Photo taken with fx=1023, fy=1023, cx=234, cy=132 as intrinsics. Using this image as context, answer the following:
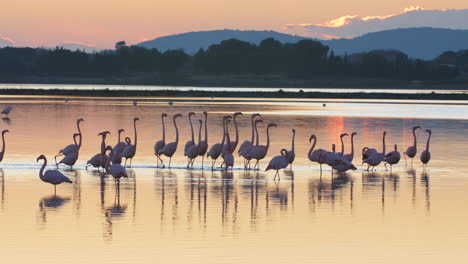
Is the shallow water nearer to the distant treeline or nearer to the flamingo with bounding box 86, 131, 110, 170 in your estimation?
the flamingo with bounding box 86, 131, 110, 170

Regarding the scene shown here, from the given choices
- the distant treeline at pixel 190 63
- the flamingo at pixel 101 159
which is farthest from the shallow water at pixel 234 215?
the distant treeline at pixel 190 63

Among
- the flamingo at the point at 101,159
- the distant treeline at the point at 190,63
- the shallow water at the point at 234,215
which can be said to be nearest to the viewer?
the shallow water at the point at 234,215

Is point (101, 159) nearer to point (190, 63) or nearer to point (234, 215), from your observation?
point (234, 215)

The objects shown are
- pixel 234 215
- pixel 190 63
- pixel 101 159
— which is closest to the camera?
pixel 234 215

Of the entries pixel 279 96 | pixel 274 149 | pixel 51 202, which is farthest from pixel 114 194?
pixel 279 96

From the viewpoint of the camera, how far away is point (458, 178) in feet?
67.4

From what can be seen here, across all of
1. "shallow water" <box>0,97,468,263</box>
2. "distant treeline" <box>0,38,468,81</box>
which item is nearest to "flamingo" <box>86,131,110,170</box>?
"shallow water" <box>0,97,468,263</box>

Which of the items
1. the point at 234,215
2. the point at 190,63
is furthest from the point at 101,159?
the point at 190,63

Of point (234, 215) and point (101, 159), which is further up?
A: point (101, 159)

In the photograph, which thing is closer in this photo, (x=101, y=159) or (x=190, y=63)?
(x=101, y=159)

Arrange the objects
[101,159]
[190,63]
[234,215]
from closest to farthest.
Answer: [234,215] → [101,159] → [190,63]

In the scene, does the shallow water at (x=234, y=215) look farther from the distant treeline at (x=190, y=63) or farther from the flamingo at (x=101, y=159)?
the distant treeline at (x=190, y=63)

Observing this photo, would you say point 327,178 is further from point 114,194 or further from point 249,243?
point 249,243

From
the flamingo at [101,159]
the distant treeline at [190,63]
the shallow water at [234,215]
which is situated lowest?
the shallow water at [234,215]
